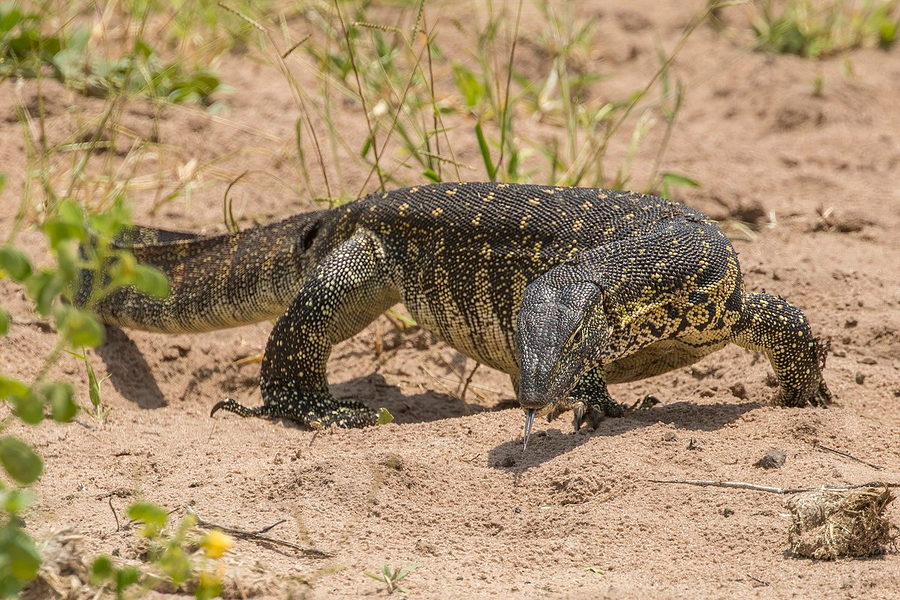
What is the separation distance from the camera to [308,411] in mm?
6543

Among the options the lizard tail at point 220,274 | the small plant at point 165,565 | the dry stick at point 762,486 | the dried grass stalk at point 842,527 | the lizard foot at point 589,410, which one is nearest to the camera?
the small plant at point 165,565

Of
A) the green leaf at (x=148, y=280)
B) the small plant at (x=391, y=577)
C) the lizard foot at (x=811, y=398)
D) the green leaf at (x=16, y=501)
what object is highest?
the green leaf at (x=148, y=280)

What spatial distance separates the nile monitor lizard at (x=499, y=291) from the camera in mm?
5477

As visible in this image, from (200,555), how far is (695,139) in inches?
327

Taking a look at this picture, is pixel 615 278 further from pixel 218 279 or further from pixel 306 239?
pixel 218 279

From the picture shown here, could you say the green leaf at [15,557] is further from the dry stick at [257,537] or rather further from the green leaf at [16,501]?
the dry stick at [257,537]

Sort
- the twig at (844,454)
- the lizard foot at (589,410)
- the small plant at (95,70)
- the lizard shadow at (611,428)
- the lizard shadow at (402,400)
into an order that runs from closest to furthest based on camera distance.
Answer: the twig at (844,454), the lizard shadow at (611,428), the lizard foot at (589,410), the lizard shadow at (402,400), the small plant at (95,70)

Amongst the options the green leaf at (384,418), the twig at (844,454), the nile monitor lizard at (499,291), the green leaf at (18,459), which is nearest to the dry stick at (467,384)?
the nile monitor lizard at (499,291)

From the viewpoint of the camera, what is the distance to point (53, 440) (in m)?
5.57

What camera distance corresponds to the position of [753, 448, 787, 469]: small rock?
4797 mm

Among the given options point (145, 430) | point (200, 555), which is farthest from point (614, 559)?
point (145, 430)

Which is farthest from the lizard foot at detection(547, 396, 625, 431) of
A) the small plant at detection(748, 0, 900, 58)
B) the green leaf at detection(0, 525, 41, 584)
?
the small plant at detection(748, 0, 900, 58)

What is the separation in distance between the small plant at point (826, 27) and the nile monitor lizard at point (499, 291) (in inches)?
277

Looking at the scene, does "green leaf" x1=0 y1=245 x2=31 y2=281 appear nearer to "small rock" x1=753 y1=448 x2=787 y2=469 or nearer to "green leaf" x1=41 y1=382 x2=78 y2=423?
"green leaf" x1=41 y1=382 x2=78 y2=423
